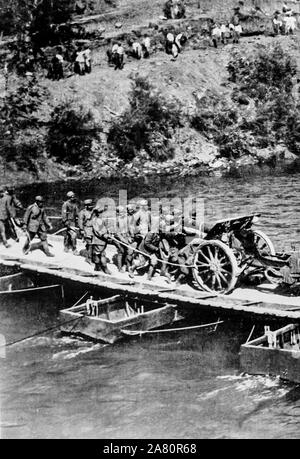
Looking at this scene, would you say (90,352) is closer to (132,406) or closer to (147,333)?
(147,333)

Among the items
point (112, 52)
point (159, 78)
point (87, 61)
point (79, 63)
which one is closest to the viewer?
point (79, 63)

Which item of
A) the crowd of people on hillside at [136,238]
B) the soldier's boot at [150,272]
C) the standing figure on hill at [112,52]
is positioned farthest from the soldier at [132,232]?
the standing figure on hill at [112,52]

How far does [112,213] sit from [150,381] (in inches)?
626

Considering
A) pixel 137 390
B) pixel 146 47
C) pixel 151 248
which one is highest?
pixel 146 47

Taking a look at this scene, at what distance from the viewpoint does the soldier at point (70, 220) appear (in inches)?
658

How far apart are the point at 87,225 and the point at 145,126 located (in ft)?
72.4

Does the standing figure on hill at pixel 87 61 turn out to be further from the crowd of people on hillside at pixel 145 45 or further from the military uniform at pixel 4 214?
the military uniform at pixel 4 214

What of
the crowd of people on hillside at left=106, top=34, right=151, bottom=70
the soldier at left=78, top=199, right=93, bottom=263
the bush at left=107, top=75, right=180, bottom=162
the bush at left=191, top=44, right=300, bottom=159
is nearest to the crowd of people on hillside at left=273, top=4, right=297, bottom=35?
the bush at left=191, top=44, right=300, bottom=159

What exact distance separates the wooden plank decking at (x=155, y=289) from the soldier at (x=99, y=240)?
9.5 inches

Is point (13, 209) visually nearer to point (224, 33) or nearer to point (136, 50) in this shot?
point (136, 50)

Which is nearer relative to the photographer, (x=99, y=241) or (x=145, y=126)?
(x=99, y=241)

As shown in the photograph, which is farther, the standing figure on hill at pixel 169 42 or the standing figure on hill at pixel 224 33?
the standing figure on hill at pixel 224 33

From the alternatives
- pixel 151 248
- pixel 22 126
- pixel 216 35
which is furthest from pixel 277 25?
pixel 151 248

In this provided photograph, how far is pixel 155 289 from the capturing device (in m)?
13.6
